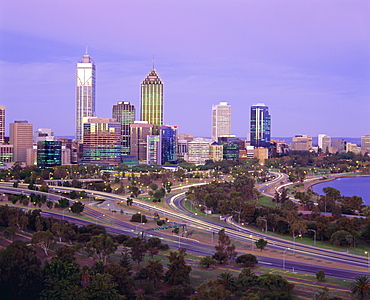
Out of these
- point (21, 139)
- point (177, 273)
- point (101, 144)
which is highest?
point (21, 139)

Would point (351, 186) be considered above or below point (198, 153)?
below

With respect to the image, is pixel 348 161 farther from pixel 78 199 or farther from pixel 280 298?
pixel 280 298

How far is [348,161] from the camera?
179375 millimetres

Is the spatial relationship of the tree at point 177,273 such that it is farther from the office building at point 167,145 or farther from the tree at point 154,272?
the office building at point 167,145

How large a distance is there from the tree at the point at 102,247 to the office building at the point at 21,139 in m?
139

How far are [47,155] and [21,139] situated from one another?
39.6 meters

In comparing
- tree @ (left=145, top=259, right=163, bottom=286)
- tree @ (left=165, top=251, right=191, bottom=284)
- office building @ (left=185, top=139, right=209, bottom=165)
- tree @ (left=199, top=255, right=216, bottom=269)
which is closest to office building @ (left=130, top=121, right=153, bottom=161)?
office building @ (left=185, top=139, right=209, bottom=165)

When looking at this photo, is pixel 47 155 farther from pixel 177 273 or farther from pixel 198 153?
pixel 177 273

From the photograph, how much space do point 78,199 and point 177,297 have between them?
46.1 meters

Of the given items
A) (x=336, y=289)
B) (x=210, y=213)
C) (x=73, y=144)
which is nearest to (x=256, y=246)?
(x=336, y=289)

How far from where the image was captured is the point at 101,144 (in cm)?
17275

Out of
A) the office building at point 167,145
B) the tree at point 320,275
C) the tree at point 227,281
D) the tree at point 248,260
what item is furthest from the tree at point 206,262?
the office building at point 167,145

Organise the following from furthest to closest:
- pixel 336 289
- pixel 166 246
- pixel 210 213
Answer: pixel 210 213
pixel 166 246
pixel 336 289

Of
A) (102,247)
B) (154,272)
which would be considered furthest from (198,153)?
(154,272)
